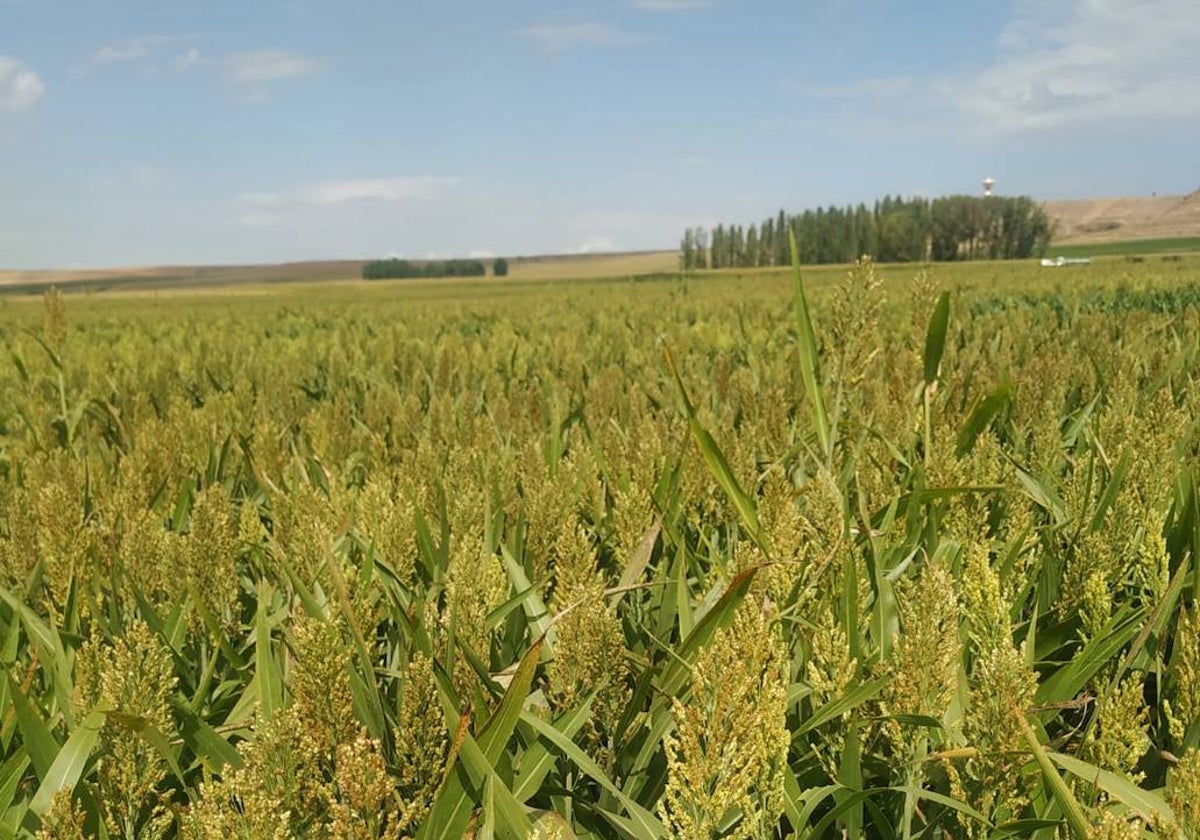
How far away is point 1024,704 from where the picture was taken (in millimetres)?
925

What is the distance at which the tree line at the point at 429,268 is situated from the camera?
121500 millimetres

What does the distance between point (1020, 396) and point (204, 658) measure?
2.40 metres

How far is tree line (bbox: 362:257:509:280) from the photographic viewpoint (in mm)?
121500

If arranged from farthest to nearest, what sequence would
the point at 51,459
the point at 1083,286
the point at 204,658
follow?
the point at 1083,286
the point at 51,459
the point at 204,658

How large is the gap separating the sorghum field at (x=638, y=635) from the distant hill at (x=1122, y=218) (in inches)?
5238

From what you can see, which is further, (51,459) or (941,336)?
(51,459)

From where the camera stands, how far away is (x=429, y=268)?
131 metres

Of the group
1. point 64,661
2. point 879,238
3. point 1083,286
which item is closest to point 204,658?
point 64,661

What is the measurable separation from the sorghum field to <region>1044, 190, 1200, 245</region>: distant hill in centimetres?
13306

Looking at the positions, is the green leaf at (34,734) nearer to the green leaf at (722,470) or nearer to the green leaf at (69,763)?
the green leaf at (69,763)

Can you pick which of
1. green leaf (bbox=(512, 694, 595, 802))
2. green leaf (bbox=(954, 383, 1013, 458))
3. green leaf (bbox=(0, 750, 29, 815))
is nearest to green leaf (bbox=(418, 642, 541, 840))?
green leaf (bbox=(512, 694, 595, 802))

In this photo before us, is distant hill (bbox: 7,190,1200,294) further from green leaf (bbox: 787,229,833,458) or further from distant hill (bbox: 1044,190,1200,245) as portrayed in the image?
green leaf (bbox: 787,229,833,458)

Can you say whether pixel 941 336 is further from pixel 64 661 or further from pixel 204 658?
pixel 64 661

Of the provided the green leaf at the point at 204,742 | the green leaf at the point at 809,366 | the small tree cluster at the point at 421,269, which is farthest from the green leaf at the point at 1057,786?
the small tree cluster at the point at 421,269
